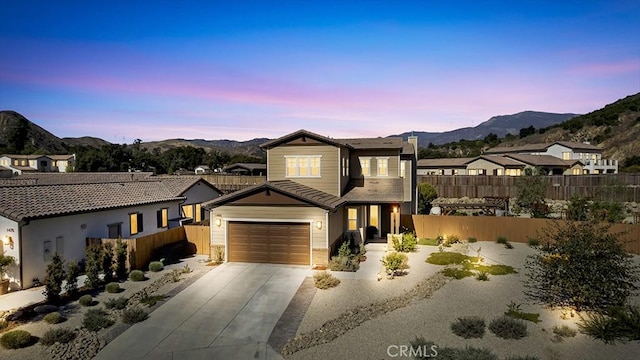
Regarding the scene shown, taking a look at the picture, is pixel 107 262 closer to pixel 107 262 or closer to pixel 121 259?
pixel 107 262

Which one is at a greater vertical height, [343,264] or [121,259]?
[121,259]

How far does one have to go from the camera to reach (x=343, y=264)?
1739 centimetres

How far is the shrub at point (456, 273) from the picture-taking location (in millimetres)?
16577

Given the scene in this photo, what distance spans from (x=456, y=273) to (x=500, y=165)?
43.5 meters

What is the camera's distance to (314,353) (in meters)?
9.84

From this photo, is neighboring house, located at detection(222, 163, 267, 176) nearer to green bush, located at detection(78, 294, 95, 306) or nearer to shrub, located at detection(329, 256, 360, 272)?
shrub, located at detection(329, 256, 360, 272)

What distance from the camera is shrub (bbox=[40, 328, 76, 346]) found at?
1031 cm

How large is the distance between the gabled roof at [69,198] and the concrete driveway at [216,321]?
6984mm

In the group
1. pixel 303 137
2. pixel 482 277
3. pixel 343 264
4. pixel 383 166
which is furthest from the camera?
pixel 383 166

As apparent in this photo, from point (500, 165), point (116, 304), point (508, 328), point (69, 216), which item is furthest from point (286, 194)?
point (500, 165)

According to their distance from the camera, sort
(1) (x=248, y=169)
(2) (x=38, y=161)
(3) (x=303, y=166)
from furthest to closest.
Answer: (2) (x=38, y=161) < (1) (x=248, y=169) < (3) (x=303, y=166)

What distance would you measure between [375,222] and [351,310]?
1247 centimetres

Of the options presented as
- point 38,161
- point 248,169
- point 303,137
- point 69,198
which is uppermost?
point 38,161

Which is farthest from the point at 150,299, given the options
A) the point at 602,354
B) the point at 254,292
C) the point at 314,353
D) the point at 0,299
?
the point at 602,354
